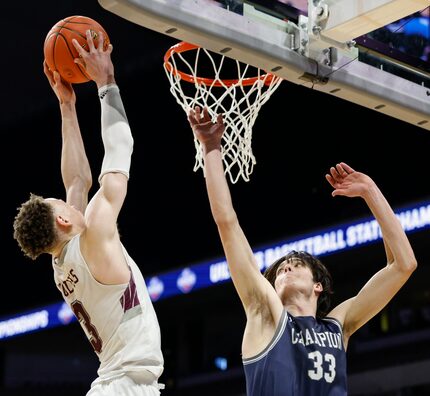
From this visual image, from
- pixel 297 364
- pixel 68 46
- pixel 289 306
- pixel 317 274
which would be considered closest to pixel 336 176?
pixel 317 274

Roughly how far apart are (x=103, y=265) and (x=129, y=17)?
941 mm

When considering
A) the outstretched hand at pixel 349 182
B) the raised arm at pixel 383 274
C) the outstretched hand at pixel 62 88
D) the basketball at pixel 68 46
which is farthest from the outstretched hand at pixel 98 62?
Result: the raised arm at pixel 383 274

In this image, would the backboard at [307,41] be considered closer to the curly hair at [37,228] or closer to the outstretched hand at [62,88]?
the outstretched hand at [62,88]

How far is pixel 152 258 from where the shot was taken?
11.6 meters

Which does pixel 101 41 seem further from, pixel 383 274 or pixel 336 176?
pixel 383 274

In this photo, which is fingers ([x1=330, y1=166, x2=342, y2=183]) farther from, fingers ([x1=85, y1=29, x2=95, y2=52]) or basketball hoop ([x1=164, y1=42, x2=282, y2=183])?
fingers ([x1=85, y1=29, x2=95, y2=52])

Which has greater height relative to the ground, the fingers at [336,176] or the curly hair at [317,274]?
the fingers at [336,176]

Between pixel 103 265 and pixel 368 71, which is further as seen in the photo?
pixel 368 71

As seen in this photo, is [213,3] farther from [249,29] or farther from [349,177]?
[349,177]

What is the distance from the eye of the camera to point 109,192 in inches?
118

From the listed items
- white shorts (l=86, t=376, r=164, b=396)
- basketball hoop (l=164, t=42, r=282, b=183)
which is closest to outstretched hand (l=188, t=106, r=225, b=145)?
basketball hoop (l=164, t=42, r=282, b=183)

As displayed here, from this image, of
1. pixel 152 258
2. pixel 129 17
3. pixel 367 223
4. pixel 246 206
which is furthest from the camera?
pixel 152 258

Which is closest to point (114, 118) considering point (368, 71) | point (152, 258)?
point (368, 71)

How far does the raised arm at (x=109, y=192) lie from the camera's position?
294 centimetres
